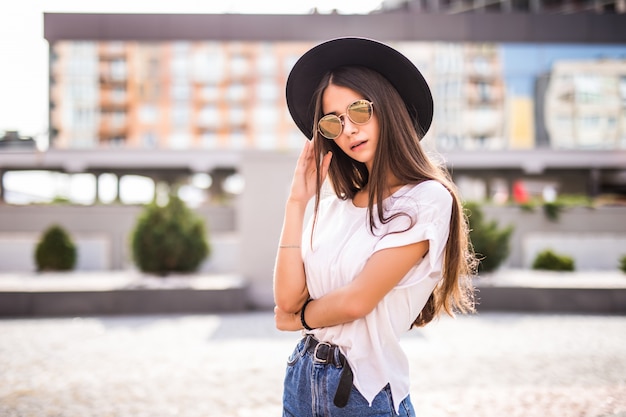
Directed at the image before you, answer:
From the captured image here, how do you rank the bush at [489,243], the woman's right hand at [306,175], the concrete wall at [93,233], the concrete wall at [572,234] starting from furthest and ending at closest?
the concrete wall at [93,233], the concrete wall at [572,234], the bush at [489,243], the woman's right hand at [306,175]

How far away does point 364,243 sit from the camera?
1.54 m

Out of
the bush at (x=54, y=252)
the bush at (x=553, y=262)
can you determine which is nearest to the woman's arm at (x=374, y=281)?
the bush at (x=553, y=262)

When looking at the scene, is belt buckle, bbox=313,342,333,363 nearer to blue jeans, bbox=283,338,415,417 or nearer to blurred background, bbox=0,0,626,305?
blue jeans, bbox=283,338,415,417

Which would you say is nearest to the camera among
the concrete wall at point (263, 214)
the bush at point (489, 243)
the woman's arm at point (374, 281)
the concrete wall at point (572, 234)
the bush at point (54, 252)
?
the woman's arm at point (374, 281)

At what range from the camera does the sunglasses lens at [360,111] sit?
5.08 ft

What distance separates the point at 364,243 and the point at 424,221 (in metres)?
0.19

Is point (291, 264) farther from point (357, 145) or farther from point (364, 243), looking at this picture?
point (357, 145)

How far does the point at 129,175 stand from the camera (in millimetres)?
32375

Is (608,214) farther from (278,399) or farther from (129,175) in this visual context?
(129,175)

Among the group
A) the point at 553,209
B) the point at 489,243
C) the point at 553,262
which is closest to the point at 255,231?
the point at 489,243

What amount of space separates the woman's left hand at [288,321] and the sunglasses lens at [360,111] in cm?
61

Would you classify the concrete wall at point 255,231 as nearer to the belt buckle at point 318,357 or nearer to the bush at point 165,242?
the bush at point 165,242

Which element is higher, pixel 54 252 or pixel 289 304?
pixel 289 304

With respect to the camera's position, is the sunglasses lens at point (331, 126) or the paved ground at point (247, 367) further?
the paved ground at point (247, 367)
